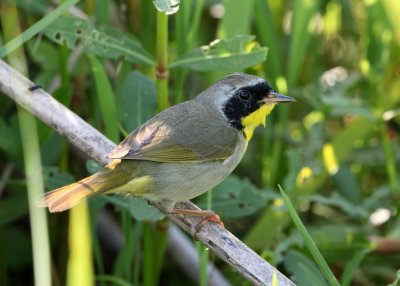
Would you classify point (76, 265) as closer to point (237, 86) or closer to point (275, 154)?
point (237, 86)

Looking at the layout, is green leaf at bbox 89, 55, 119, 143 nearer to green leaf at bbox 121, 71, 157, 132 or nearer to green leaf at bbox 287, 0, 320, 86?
green leaf at bbox 121, 71, 157, 132

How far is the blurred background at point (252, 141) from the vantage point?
273 cm

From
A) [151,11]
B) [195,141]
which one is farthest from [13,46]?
[151,11]

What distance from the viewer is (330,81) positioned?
154 inches

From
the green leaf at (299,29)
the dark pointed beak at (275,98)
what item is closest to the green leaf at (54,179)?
the dark pointed beak at (275,98)

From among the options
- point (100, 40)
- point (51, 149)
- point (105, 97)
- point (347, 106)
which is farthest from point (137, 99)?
point (347, 106)

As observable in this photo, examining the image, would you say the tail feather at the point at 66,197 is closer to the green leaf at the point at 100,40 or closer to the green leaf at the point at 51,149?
the green leaf at the point at 100,40

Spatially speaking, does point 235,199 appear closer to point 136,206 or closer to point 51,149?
point 136,206

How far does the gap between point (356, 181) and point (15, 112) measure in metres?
2.04

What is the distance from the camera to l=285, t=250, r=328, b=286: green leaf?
2385 millimetres

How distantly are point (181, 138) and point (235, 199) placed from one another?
0.47 meters

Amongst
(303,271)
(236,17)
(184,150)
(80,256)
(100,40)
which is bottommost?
(303,271)

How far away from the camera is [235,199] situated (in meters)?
2.83

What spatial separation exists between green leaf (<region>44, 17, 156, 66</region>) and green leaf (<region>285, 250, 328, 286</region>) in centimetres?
105
